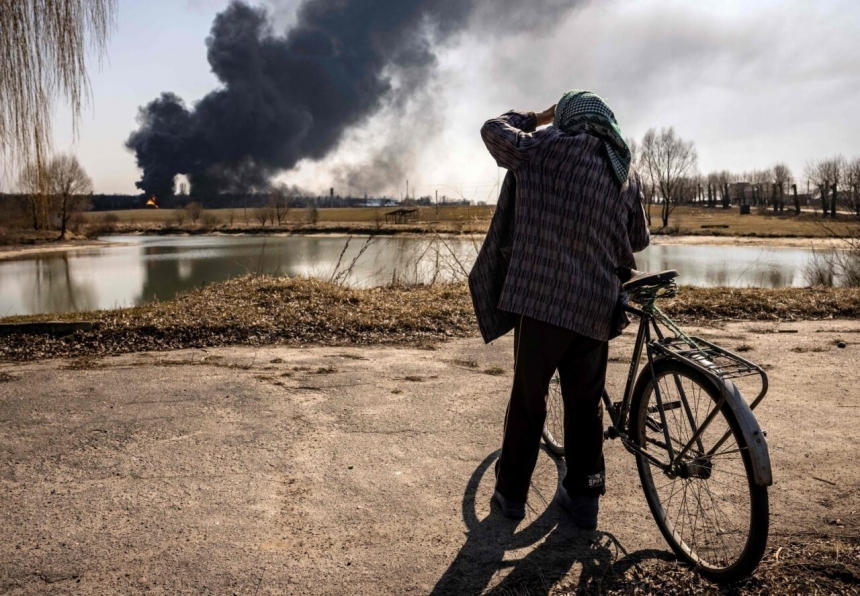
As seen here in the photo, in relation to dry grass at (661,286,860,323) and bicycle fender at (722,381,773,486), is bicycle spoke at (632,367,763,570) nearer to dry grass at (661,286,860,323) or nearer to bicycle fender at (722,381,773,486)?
bicycle fender at (722,381,773,486)

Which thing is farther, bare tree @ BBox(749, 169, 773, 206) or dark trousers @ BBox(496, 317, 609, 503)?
bare tree @ BBox(749, 169, 773, 206)

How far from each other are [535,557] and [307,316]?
5666 mm

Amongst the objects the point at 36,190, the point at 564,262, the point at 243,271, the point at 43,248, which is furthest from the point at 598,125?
the point at 43,248

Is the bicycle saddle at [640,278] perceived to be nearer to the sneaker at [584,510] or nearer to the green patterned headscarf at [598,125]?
the green patterned headscarf at [598,125]

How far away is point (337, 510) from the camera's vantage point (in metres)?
3.16

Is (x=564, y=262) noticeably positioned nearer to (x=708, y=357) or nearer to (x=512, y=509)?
(x=708, y=357)

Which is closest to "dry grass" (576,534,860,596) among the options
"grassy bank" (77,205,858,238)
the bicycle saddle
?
the bicycle saddle

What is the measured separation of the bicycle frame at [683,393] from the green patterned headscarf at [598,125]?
0.60m

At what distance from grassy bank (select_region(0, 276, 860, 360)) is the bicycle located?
4478mm

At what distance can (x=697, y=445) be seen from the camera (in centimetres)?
274

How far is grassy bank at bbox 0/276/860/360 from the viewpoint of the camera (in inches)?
271

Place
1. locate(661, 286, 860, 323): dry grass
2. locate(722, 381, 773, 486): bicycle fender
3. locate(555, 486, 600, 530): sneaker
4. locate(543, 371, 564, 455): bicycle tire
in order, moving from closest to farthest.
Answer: locate(722, 381, 773, 486): bicycle fender < locate(555, 486, 600, 530): sneaker < locate(543, 371, 564, 455): bicycle tire < locate(661, 286, 860, 323): dry grass

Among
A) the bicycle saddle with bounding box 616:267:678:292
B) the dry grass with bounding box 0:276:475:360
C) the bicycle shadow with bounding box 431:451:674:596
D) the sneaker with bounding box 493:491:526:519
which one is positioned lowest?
the bicycle shadow with bounding box 431:451:674:596

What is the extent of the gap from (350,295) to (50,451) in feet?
18.4
